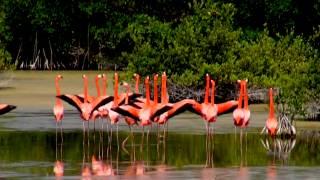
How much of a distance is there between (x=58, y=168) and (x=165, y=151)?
223 centimetres

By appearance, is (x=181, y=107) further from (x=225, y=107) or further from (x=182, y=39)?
(x=182, y=39)

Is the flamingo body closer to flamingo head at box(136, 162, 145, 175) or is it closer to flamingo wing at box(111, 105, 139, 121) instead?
flamingo head at box(136, 162, 145, 175)

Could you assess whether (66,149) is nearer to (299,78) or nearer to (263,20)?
(299,78)

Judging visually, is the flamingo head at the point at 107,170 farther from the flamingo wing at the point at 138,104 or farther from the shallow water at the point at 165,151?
the flamingo wing at the point at 138,104

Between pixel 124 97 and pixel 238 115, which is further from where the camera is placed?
pixel 124 97

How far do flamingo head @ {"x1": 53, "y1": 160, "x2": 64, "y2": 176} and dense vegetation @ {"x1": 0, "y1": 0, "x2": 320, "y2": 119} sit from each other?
225 inches

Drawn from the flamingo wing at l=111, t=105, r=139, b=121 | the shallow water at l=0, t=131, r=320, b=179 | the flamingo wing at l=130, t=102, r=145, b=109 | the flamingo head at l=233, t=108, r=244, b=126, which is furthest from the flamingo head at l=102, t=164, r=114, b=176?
the flamingo head at l=233, t=108, r=244, b=126

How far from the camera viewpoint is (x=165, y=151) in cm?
1658

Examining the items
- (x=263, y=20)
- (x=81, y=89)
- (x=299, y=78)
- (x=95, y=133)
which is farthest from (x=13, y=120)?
(x=263, y=20)

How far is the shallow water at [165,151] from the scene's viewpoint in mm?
14359

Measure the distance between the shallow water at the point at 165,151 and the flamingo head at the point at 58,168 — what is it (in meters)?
0.06

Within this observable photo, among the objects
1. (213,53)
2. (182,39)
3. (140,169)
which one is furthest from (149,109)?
(213,53)

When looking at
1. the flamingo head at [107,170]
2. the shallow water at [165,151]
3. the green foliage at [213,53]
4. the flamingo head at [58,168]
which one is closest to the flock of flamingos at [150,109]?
the shallow water at [165,151]

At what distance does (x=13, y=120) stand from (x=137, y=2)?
15652 mm
